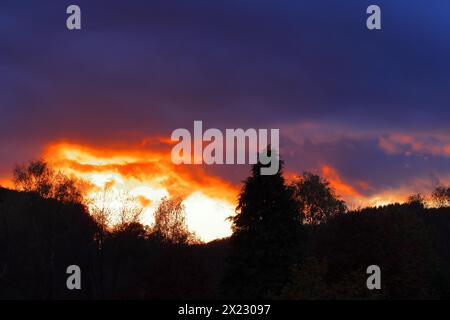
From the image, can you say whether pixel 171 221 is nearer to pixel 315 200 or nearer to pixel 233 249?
pixel 315 200

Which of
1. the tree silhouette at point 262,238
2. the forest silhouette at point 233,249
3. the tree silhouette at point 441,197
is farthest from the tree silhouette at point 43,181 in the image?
the tree silhouette at point 441,197

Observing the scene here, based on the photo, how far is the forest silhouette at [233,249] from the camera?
5159cm

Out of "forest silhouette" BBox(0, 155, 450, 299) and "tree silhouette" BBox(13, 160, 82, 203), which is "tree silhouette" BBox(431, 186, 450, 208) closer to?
"forest silhouette" BBox(0, 155, 450, 299)

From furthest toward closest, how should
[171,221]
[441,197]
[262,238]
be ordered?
[441,197], [171,221], [262,238]

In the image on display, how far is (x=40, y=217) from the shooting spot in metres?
83.8

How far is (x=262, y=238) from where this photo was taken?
51.8 meters

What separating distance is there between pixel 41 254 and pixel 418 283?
5168cm

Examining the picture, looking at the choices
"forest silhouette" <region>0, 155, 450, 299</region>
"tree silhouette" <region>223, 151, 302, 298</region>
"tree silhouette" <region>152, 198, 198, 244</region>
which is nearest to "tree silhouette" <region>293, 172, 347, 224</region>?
"forest silhouette" <region>0, 155, 450, 299</region>

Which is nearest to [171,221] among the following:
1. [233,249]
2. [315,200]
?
[315,200]

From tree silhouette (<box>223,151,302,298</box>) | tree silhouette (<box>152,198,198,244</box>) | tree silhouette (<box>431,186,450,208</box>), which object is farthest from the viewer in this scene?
tree silhouette (<box>431,186,450,208</box>)

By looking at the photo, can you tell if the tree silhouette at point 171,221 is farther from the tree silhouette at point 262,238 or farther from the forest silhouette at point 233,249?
the tree silhouette at point 262,238

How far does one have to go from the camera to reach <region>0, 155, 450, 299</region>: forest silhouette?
51594 mm

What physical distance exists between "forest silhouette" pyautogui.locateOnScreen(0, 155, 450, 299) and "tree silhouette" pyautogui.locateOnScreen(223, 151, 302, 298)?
3.4 inches

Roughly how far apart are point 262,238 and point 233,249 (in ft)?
10.1
